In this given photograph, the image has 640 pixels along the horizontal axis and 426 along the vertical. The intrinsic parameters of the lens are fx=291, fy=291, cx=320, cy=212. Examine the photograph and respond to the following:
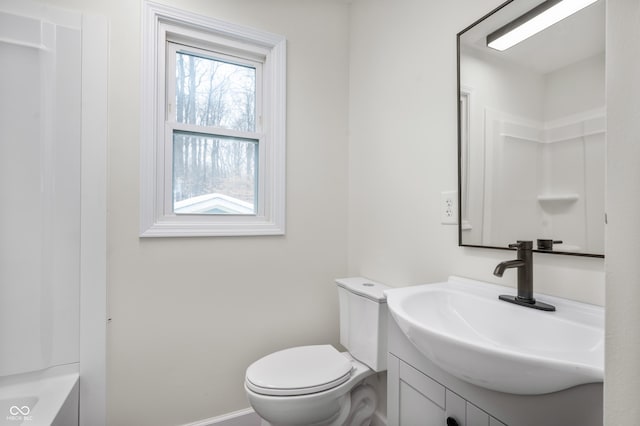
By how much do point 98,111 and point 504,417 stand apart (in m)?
1.82

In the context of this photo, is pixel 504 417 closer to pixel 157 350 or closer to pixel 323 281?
pixel 323 281

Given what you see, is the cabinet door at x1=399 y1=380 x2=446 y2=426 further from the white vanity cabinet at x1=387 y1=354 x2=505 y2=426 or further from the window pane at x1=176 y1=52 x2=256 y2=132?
the window pane at x1=176 y1=52 x2=256 y2=132

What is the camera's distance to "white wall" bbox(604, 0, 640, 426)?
264 mm

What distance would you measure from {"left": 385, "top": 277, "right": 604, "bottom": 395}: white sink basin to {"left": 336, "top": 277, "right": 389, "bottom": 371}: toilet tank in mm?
340

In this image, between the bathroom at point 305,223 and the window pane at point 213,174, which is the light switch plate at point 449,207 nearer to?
the bathroom at point 305,223

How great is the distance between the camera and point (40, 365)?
123 cm

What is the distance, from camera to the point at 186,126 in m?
1.55

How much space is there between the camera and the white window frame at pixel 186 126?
1416 millimetres

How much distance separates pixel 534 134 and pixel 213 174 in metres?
1.48

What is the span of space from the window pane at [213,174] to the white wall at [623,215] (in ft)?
5.26

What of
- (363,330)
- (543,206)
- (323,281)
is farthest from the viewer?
(323,281)

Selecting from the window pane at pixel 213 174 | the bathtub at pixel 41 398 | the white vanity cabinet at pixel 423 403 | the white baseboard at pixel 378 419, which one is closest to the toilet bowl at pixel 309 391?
the white baseboard at pixel 378 419

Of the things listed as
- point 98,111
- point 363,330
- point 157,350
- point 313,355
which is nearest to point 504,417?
point 363,330

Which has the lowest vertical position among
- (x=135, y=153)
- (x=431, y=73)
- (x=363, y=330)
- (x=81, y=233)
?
(x=363, y=330)
